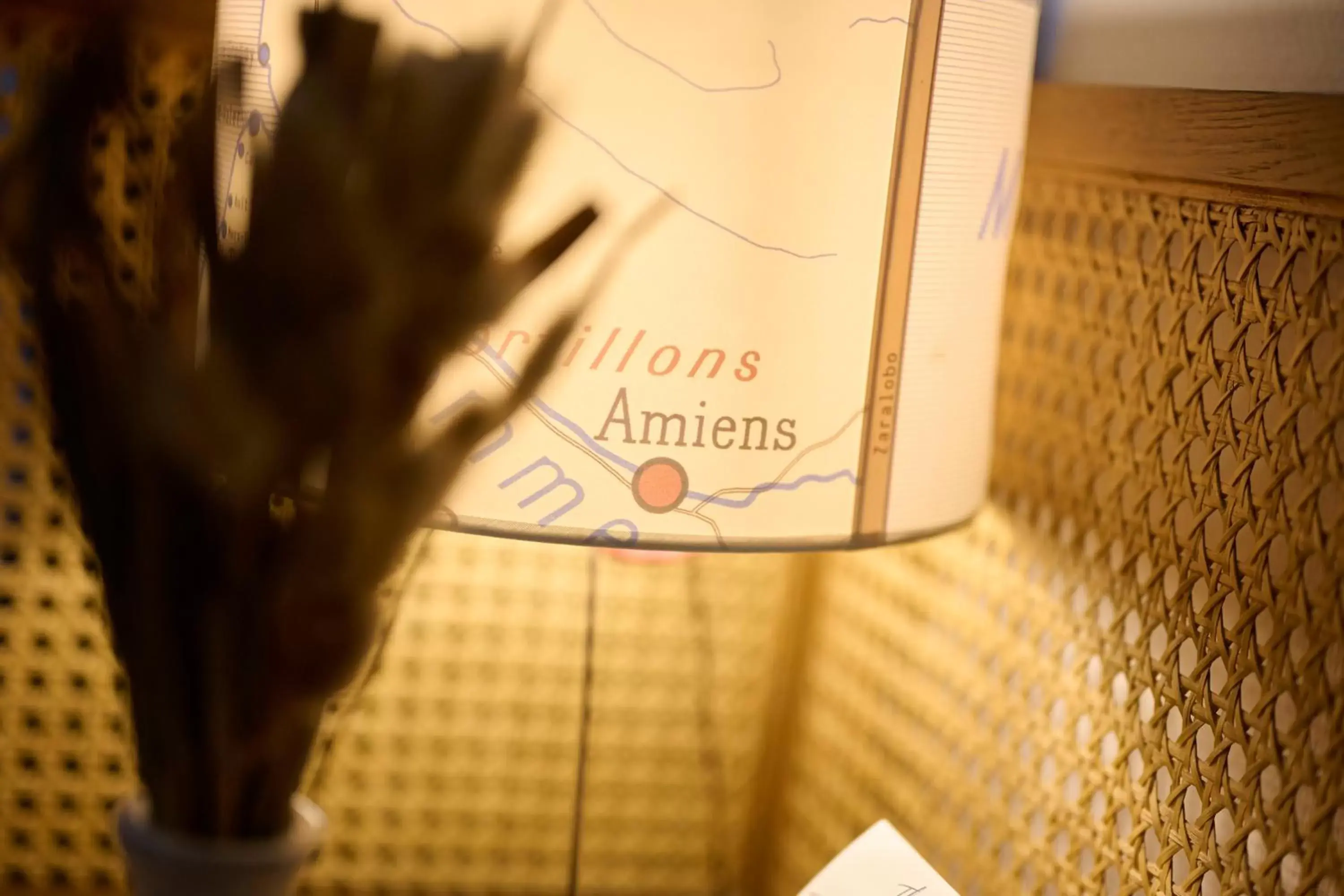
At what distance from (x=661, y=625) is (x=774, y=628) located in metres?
0.09

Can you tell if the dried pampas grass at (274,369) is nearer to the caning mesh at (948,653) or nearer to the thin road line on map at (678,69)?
the caning mesh at (948,653)

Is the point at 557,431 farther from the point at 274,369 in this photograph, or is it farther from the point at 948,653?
the point at 948,653

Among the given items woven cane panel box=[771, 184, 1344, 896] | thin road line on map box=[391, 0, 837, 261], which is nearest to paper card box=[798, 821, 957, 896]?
woven cane panel box=[771, 184, 1344, 896]

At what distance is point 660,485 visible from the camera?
61 cm

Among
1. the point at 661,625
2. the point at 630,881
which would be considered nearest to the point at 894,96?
the point at 661,625

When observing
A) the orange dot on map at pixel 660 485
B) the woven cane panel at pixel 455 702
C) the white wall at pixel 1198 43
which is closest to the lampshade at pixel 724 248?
the orange dot on map at pixel 660 485

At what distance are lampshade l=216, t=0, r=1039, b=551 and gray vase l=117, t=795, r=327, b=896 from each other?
18 cm

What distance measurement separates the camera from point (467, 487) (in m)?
0.61

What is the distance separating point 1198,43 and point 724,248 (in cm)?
32

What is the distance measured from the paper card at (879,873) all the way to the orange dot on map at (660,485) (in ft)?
0.85

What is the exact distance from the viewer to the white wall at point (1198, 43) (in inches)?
25.4

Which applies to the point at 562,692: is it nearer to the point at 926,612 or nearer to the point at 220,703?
the point at 926,612

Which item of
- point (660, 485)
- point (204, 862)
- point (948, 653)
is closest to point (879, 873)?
point (948, 653)

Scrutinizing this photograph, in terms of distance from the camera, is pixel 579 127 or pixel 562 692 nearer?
pixel 579 127
